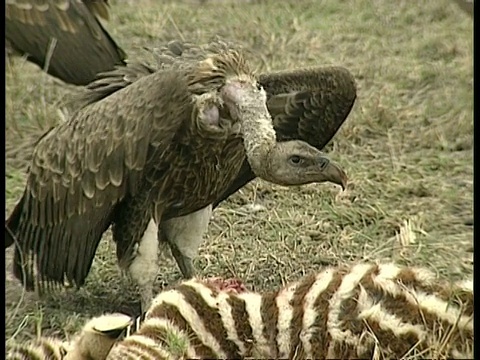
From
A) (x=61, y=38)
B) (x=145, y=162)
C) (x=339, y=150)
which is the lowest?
(x=339, y=150)

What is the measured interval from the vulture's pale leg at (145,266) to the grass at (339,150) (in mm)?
98

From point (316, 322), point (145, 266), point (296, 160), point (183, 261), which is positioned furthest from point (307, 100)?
point (316, 322)

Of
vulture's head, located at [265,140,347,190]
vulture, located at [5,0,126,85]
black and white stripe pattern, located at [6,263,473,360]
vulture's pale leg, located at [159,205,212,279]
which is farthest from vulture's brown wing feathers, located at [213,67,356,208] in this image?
black and white stripe pattern, located at [6,263,473,360]

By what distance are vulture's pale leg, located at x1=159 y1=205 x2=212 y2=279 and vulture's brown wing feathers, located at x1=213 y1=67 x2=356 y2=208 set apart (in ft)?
0.43

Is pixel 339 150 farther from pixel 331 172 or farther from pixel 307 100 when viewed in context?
pixel 331 172

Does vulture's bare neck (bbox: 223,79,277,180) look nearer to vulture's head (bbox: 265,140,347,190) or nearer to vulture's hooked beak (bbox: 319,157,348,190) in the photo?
vulture's head (bbox: 265,140,347,190)

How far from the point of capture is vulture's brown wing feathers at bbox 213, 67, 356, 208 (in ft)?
12.4

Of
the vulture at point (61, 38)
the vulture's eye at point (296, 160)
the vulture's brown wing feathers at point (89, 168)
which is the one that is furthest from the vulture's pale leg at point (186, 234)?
the vulture at point (61, 38)

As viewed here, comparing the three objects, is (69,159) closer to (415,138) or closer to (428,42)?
(415,138)

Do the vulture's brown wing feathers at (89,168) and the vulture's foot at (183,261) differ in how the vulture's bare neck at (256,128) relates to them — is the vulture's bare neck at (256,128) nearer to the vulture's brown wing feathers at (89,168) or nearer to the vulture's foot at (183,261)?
the vulture's brown wing feathers at (89,168)

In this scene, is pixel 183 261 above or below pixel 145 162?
below

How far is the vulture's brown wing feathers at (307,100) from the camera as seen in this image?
3.77 meters

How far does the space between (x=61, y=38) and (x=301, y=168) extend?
62.0 inches

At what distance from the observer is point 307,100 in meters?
3.82
